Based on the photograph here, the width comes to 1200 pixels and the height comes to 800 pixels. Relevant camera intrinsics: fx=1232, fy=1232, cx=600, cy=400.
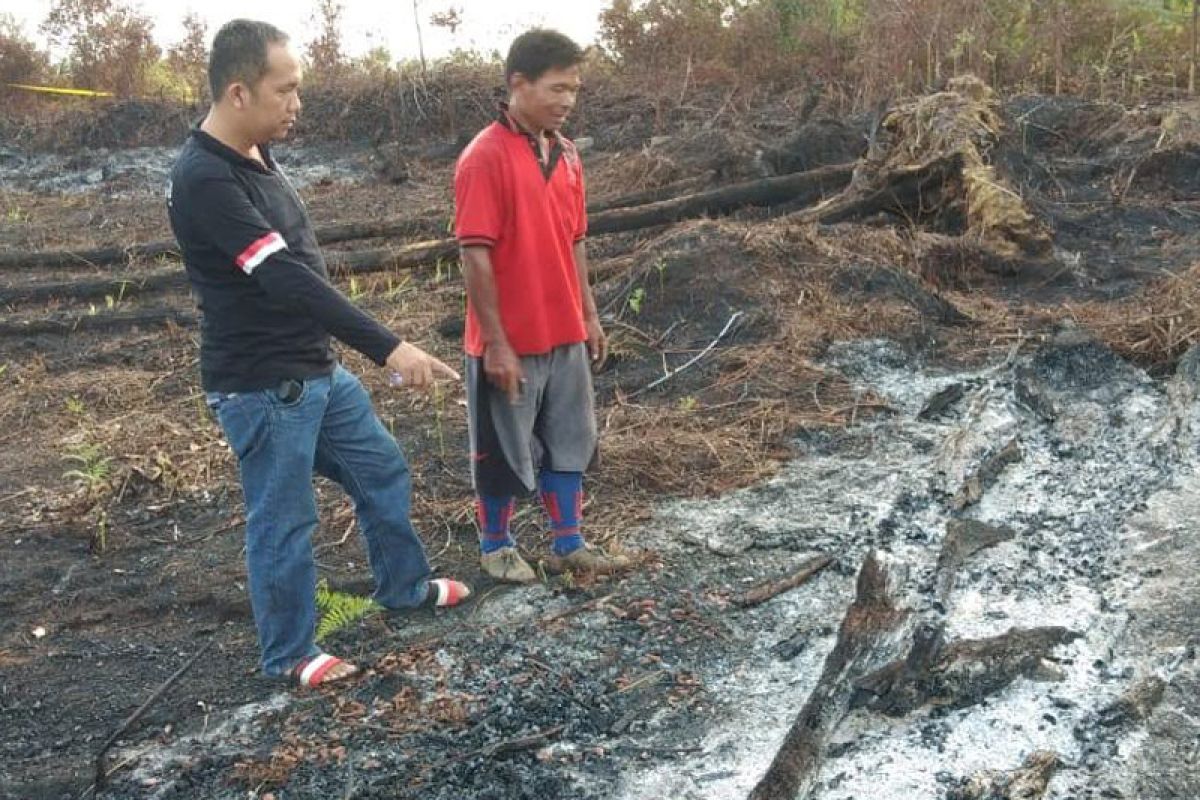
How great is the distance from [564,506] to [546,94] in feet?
4.75

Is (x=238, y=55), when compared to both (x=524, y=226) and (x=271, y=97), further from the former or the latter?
(x=524, y=226)

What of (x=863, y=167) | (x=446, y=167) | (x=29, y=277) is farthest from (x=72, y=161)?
(x=863, y=167)

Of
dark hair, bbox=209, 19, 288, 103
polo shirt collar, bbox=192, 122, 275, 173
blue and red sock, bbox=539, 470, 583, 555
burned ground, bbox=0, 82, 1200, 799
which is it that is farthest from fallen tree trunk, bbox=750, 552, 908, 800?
dark hair, bbox=209, 19, 288, 103

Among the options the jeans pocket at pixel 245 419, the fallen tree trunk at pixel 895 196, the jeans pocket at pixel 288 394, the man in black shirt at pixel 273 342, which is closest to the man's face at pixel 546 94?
the man in black shirt at pixel 273 342

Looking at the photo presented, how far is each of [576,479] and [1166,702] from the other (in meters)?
2.00

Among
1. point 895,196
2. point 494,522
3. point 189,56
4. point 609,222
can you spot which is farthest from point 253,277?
point 189,56

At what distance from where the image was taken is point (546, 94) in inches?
152

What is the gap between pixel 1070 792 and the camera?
304cm

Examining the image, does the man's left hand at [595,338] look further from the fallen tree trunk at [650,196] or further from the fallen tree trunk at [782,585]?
the fallen tree trunk at [650,196]

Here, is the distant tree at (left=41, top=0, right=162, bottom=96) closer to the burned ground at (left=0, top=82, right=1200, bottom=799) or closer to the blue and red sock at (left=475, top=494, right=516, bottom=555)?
the burned ground at (left=0, top=82, right=1200, bottom=799)

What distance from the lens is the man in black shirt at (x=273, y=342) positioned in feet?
11.0

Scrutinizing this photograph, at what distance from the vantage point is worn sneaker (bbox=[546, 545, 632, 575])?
4422 millimetres

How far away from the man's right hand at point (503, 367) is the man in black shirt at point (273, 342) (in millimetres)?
395

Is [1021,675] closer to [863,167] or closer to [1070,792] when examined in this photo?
[1070,792]
